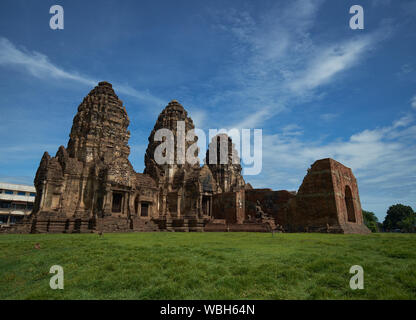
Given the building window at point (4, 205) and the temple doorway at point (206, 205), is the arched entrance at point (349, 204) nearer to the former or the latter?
the temple doorway at point (206, 205)

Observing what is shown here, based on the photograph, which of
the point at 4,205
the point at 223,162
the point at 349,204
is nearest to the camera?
the point at 349,204

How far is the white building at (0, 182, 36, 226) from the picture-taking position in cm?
5309

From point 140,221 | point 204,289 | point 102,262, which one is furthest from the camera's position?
point 140,221

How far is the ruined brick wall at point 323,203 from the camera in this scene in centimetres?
2264

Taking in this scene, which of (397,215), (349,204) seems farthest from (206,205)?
(397,215)

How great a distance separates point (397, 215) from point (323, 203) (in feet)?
228

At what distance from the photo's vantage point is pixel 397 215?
248 feet

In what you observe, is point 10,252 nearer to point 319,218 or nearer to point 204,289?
point 204,289

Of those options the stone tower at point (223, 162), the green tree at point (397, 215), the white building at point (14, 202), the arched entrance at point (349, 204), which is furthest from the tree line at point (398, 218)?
the white building at point (14, 202)

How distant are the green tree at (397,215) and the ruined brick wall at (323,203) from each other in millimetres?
62726

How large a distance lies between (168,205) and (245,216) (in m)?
10.7

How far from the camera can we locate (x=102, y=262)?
9.04 m

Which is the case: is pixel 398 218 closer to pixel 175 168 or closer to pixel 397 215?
pixel 397 215
